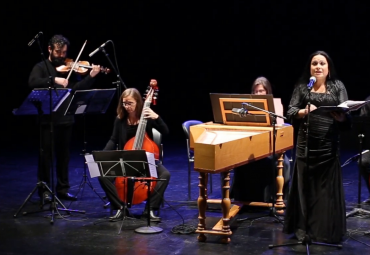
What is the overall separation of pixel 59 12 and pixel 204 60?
9.88 ft

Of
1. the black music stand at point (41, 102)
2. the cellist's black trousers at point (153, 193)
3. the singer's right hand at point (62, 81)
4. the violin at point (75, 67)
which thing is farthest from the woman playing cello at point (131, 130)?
the violin at point (75, 67)

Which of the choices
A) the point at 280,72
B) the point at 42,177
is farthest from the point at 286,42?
the point at 42,177

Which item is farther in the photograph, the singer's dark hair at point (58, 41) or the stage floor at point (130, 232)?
the singer's dark hair at point (58, 41)

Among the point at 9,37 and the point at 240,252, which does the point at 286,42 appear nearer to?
the point at 9,37

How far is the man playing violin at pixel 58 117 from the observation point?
639 cm

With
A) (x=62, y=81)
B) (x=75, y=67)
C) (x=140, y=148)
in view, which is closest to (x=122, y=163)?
(x=140, y=148)

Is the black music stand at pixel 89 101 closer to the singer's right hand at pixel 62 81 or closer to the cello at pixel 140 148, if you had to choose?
the singer's right hand at pixel 62 81

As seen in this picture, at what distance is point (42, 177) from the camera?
6.52 m

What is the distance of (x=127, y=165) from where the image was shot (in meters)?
5.18

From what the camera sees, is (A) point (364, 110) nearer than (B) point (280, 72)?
Yes

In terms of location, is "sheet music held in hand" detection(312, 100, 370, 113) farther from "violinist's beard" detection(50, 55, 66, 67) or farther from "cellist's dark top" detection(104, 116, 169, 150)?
"violinist's beard" detection(50, 55, 66, 67)

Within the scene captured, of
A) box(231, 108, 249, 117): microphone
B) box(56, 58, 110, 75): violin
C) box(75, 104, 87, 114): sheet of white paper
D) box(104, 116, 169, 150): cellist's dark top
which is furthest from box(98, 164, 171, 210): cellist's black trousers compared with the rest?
box(56, 58, 110, 75): violin

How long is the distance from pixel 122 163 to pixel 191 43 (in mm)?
6508

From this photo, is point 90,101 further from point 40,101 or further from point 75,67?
point 75,67
